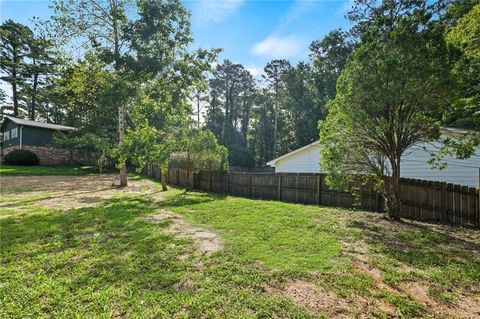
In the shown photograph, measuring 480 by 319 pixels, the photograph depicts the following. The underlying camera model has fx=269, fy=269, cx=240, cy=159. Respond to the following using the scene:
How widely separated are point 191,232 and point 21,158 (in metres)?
24.0

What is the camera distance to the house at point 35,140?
2402 cm

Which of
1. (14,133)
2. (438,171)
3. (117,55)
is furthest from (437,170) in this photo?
(14,133)

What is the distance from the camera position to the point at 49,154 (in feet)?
82.2

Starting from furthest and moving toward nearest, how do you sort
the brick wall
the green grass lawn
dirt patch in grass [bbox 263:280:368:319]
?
1. the brick wall
2. the green grass lawn
3. dirt patch in grass [bbox 263:280:368:319]

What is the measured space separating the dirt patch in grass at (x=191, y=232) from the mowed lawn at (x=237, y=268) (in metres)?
0.04

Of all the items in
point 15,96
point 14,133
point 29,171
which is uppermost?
point 15,96

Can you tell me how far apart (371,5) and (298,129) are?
18691 millimetres

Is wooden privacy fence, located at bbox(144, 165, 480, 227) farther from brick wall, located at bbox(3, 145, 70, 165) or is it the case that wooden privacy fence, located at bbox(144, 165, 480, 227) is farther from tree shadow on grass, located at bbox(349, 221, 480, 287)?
brick wall, located at bbox(3, 145, 70, 165)

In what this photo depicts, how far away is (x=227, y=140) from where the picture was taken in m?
42.6

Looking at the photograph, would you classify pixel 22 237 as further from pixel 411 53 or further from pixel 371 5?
pixel 371 5

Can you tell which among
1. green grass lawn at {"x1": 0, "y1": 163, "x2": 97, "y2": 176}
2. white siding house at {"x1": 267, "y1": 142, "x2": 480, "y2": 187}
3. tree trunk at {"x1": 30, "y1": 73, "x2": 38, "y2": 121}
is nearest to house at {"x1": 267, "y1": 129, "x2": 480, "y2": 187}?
white siding house at {"x1": 267, "y1": 142, "x2": 480, "y2": 187}

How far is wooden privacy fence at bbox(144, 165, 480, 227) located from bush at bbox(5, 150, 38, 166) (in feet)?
48.7

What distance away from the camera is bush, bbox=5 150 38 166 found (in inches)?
881

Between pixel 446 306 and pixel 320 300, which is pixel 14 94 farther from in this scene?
pixel 446 306
